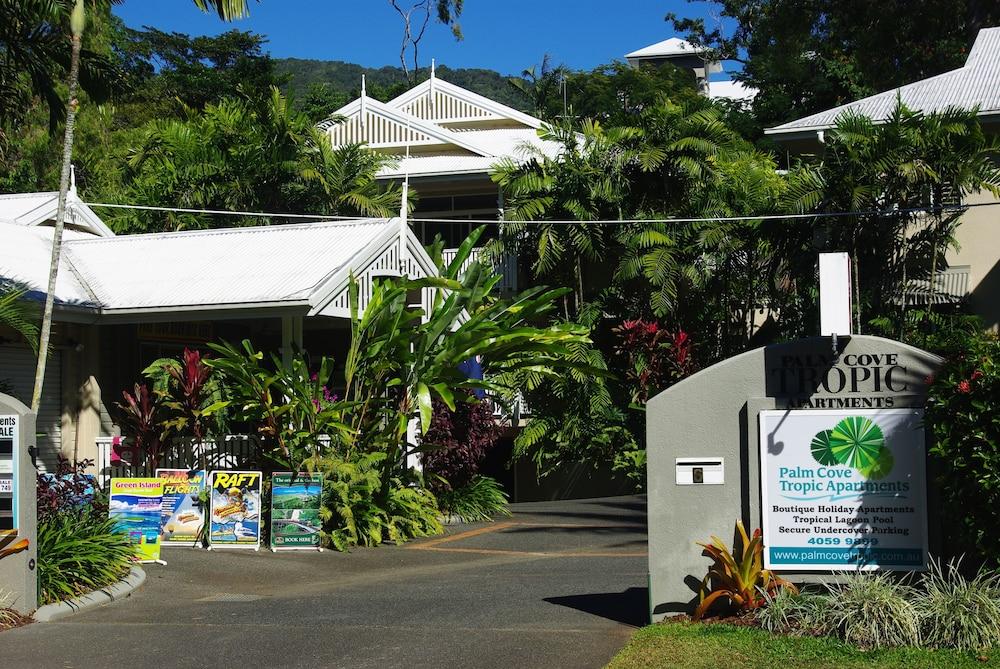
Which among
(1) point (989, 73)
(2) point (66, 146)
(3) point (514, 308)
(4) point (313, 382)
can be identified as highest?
(1) point (989, 73)

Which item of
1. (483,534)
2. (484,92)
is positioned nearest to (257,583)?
(483,534)

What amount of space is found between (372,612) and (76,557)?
3000mm

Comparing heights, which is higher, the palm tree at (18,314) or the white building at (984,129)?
the white building at (984,129)

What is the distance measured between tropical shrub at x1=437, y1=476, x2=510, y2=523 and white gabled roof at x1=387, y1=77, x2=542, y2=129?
1672 cm

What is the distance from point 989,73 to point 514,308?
527 inches

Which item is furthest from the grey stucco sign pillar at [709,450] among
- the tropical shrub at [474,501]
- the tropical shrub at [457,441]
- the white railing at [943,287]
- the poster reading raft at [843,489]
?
the white railing at [943,287]

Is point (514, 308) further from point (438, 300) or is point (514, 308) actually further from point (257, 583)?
point (257, 583)

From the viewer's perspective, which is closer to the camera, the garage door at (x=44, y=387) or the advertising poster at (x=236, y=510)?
the advertising poster at (x=236, y=510)

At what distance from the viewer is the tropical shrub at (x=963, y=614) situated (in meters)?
8.28

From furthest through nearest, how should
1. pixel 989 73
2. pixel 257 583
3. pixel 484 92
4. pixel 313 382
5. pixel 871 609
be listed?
pixel 484 92 → pixel 989 73 → pixel 313 382 → pixel 257 583 → pixel 871 609

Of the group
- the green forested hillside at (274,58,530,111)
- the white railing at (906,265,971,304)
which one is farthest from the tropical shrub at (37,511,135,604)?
the green forested hillside at (274,58,530,111)

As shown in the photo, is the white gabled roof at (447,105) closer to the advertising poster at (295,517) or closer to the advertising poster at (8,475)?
the advertising poster at (295,517)

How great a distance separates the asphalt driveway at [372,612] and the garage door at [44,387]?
401 centimetres

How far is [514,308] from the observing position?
55.1 feet
